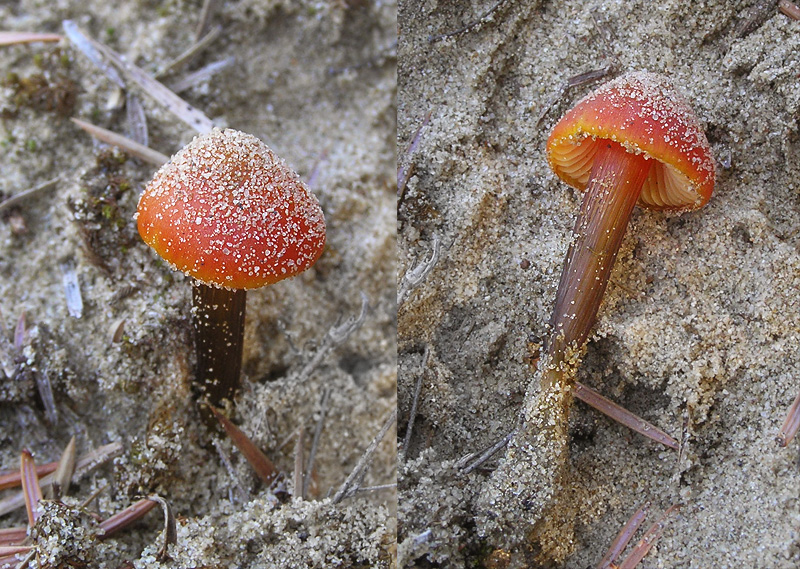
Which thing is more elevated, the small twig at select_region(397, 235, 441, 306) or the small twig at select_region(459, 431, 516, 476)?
the small twig at select_region(397, 235, 441, 306)

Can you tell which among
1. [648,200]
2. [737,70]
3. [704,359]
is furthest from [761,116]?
[704,359]

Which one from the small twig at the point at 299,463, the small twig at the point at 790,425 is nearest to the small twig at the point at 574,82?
the small twig at the point at 790,425

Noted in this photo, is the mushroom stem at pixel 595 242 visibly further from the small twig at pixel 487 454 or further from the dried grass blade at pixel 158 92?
the dried grass blade at pixel 158 92

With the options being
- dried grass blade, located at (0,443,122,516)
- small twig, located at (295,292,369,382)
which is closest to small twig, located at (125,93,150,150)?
small twig, located at (295,292,369,382)

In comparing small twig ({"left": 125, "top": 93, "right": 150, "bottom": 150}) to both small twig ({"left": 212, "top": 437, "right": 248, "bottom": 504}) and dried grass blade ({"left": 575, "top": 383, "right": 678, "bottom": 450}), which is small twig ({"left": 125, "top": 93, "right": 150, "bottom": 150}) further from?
dried grass blade ({"left": 575, "top": 383, "right": 678, "bottom": 450})

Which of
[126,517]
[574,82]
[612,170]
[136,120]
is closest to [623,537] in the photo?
[612,170]

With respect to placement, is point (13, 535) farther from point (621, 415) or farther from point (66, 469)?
point (621, 415)
